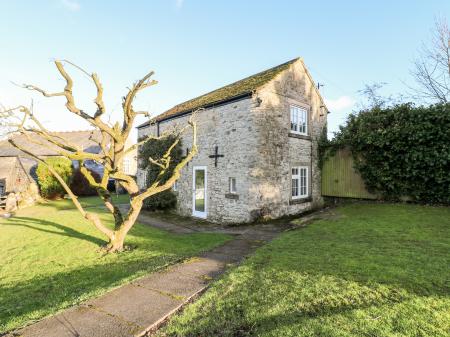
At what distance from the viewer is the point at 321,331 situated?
3.50 metres

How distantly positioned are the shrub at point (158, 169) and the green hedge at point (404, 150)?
971 centimetres

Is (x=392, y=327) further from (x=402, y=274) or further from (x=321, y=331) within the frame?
(x=402, y=274)

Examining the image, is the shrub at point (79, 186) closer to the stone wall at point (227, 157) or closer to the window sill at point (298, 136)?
the stone wall at point (227, 157)

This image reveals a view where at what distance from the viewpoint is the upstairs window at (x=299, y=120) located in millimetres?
14916

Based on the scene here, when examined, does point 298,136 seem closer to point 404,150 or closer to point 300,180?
point 300,180

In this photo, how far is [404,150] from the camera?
13.2m

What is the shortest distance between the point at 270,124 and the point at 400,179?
678 centimetres

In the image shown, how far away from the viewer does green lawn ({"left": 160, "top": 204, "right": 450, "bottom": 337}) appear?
366 centimetres

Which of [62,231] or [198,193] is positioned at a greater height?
[198,193]

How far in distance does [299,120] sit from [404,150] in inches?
202

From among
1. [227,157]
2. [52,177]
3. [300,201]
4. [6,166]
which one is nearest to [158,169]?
[227,157]

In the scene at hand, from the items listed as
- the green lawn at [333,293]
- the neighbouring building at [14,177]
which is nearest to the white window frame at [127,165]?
the neighbouring building at [14,177]

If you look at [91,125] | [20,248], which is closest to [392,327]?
[91,125]

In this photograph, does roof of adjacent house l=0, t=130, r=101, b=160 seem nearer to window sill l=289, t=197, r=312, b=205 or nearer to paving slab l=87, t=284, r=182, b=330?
window sill l=289, t=197, r=312, b=205
